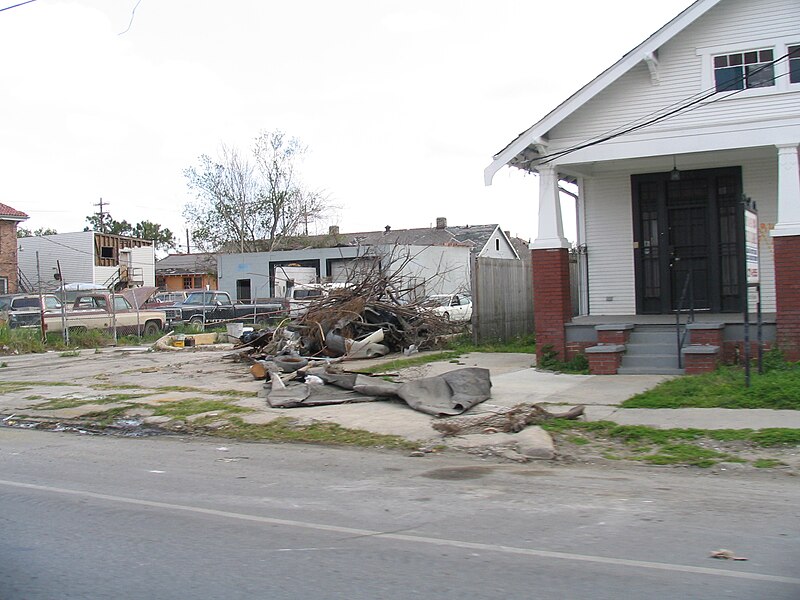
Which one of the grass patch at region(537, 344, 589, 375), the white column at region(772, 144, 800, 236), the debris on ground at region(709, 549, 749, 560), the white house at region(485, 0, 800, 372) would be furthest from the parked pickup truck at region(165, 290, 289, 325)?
the debris on ground at region(709, 549, 749, 560)

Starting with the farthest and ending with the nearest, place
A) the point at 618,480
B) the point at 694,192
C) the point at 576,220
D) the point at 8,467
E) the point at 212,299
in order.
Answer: the point at 212,299, the point at 576,220, the point at 694,192, the point at 8,467, the point at 618,480

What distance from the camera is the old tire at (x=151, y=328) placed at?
94.1ft

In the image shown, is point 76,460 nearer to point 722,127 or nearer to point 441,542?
point 441,542

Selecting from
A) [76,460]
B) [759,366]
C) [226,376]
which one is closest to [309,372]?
[226,376]

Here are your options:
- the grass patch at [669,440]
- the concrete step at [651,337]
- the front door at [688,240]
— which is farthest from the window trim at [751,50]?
the grass patch at [669,440]

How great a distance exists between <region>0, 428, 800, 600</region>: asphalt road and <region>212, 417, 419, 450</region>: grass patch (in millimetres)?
759

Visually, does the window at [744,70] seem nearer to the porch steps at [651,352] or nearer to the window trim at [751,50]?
the window trim at [751,50]

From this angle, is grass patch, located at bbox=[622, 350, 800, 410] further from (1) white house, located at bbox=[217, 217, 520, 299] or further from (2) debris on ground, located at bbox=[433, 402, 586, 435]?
(1) white house, located at bbox=[217, 217, 520, 299]

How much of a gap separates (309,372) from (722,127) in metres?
8.24

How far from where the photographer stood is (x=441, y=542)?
5824 millimetres

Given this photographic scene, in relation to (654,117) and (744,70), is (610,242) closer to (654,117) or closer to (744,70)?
(654,117)

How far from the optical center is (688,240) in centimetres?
1612

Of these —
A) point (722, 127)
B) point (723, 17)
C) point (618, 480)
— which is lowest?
point (618, 480)

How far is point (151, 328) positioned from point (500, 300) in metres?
14.2
